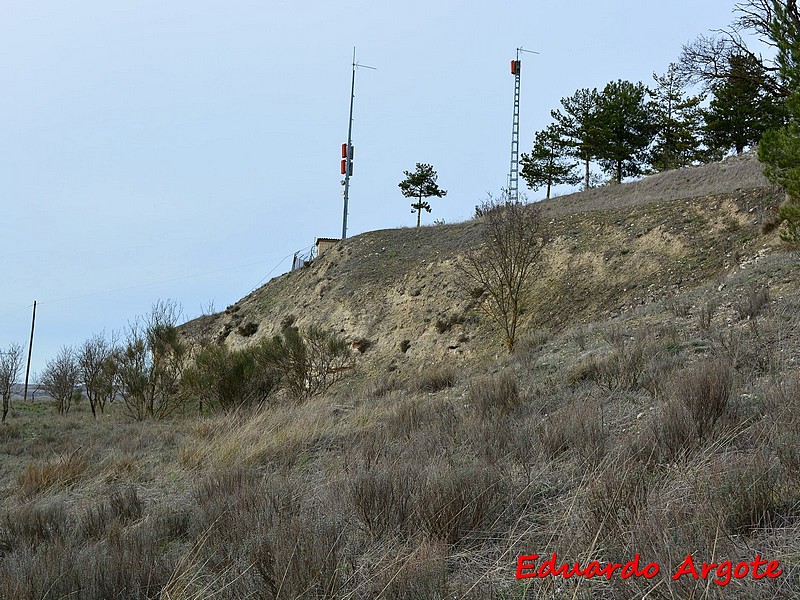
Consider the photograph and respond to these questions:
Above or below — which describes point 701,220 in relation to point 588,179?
below

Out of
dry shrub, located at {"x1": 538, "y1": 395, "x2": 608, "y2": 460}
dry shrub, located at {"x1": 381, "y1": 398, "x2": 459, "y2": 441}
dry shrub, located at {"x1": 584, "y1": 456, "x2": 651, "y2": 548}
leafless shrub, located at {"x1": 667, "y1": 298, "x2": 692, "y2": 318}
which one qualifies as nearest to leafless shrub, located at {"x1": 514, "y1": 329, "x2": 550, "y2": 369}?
leafless shrub, located at {"x1": 667, "y1": 298, "x2": 692, "y2": 318}

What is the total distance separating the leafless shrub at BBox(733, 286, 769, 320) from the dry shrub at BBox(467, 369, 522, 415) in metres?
4.29

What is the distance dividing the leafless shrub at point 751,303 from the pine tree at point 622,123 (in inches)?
1310

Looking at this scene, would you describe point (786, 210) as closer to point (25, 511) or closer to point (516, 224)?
point (516, 224)

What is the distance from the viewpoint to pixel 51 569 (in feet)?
13.4

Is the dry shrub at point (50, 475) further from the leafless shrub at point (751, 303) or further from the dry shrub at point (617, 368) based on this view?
the leafless shrub at point (751, 303)

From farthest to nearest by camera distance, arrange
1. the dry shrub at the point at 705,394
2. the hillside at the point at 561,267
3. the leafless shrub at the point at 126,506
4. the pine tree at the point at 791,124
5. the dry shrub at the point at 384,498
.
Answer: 1. the hillside at the point at 561,267
2. the pine tree at the point at 791,124
3. the leafless shrub at the point at 126,506
4. the dry shrub at the point at 705,394
5. the dry shrub at the point at 384,498

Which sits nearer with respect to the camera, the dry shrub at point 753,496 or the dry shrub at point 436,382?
the dry shrub at point 753,496

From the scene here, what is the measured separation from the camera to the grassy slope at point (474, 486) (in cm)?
318

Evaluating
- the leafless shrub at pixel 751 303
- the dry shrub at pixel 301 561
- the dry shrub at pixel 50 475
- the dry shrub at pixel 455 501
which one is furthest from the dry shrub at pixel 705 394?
the dry shrub at pixel 50 475

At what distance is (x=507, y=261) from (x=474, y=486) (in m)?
22.5

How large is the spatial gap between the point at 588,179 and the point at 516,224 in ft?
75.6

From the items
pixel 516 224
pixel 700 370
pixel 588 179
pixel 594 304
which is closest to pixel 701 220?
pixel 594 304

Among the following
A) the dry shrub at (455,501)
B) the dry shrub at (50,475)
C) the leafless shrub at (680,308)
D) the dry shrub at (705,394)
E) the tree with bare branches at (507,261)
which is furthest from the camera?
the tree with bare branches at (507,261)
